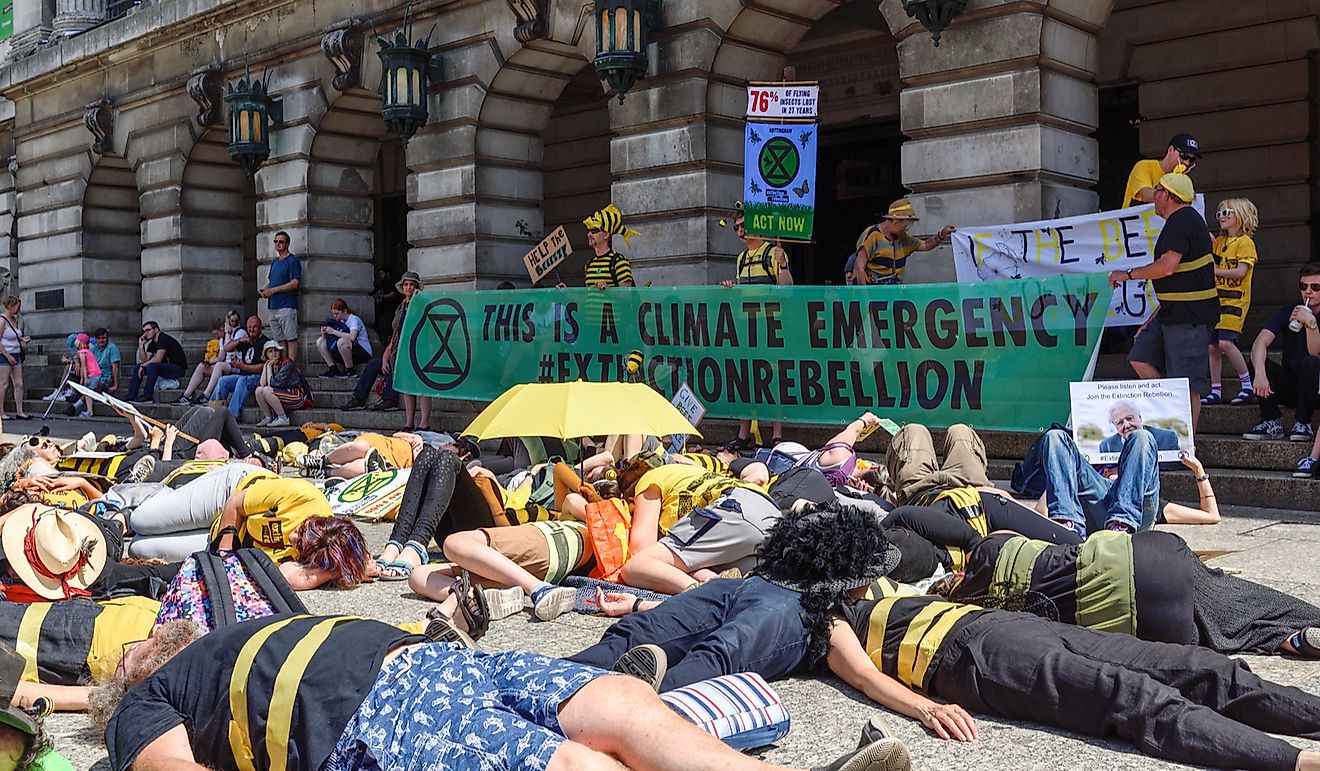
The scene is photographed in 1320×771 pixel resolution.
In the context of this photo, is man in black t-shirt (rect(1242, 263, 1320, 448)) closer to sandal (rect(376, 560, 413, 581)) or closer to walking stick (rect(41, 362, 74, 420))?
sandal (rect(376, 560, 413, 581))

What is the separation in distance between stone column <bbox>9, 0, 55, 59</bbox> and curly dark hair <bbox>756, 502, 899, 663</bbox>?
25.0 metres

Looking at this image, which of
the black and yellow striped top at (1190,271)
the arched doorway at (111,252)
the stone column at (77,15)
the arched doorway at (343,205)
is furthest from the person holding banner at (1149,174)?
the stone column at (77,15)

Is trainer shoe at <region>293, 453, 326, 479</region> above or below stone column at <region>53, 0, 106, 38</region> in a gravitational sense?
below

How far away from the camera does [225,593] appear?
498cm

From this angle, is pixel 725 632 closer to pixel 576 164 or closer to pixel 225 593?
pixel 225 593

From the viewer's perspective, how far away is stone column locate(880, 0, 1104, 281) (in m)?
10.8

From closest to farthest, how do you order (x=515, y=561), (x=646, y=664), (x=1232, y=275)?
(x=646, y=664) → (x=515, y=561) → (x=1232, y=275)

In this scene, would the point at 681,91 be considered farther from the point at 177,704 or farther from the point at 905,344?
the point at 177,704

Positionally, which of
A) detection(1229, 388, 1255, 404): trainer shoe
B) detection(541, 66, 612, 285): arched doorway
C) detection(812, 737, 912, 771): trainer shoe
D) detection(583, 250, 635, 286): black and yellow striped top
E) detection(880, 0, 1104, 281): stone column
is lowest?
detection(812, 737, 912, 771): trainer shoe

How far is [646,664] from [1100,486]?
165 inches

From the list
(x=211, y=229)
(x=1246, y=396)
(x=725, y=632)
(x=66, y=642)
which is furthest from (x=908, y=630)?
(x=211, y=229)

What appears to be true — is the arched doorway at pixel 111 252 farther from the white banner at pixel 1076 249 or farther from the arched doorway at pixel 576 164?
the white banner at pixel 1076 249

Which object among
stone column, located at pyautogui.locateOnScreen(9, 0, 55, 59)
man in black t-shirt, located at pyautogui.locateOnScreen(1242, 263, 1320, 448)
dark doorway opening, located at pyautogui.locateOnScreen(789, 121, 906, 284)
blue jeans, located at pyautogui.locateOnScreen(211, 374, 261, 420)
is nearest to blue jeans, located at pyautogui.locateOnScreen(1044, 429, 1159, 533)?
man in black t-shirt, located at pyautogui.locateOnScreen(1242, 263, 1320, 448)

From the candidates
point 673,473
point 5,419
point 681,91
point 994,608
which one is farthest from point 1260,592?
point 5,419
